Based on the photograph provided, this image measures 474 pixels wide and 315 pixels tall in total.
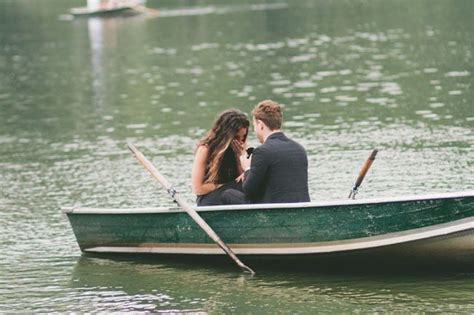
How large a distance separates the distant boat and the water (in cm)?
1944

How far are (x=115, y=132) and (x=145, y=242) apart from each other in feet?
47.1

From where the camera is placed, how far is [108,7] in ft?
302

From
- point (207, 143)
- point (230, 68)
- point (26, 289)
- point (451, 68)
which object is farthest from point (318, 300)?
point (230, 68)

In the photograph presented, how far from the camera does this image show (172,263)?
1623 centimetres

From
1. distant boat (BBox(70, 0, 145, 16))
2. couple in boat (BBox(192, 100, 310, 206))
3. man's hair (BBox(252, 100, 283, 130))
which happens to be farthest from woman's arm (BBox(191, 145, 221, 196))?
distant boat (BBox(70, 0, 145, 16))

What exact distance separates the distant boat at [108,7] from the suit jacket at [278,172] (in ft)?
247

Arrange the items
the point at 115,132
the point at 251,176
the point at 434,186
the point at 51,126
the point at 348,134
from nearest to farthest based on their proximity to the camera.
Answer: the point at 251,176 < the point at 434,186 < the point at 348,134 < the point at 115,132 < the point at 51,126

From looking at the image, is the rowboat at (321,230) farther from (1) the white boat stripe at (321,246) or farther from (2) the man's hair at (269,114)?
(2) the man's hair at (269,114)

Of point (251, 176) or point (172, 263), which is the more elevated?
point (251, 176)

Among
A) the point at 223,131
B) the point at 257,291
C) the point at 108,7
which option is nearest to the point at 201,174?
the point at 223,131

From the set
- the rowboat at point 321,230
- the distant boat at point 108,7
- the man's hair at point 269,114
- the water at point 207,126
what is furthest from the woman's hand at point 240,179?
the distant boat at point 108,7

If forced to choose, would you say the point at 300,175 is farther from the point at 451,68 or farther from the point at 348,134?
the point at 451,68

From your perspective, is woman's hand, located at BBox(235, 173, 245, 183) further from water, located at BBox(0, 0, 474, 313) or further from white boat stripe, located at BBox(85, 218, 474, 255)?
water, located at BBox(0, 0, 474, 313)

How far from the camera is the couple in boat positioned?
49.9 feet
